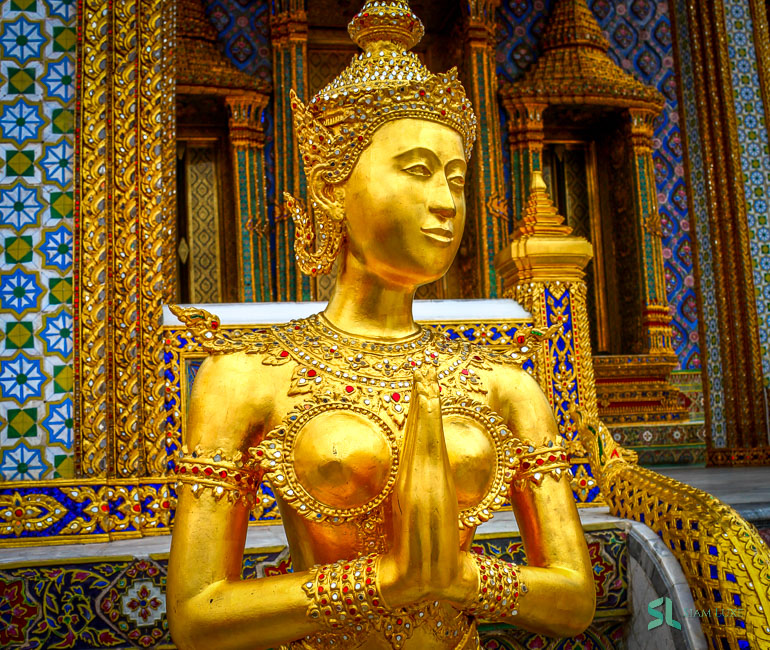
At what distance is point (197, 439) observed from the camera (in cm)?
136

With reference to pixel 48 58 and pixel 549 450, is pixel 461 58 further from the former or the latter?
pixel 549 450

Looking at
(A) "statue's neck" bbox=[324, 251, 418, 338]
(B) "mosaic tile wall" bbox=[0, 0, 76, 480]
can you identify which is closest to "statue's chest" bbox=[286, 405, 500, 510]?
(A) "statue's neck" bbox=[324, 251, 418, 338]

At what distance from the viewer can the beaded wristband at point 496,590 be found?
1.24 meters

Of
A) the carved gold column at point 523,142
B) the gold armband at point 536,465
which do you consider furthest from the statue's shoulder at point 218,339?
the carved gold column at point 523,142

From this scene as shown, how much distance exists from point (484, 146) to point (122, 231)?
12.7 feet

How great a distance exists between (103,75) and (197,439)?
6.55 feet

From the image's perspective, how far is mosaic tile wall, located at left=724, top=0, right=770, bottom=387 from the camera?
237 inches

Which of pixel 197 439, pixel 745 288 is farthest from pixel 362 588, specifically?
pixel 745 288

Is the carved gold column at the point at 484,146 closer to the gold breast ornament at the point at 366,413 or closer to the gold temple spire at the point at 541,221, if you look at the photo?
the gold temple spire at the point at 541,221

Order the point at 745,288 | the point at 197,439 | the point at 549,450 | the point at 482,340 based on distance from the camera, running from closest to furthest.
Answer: the point at 197,439, the point at 549,450, the point at 482,340, the point at 745,288

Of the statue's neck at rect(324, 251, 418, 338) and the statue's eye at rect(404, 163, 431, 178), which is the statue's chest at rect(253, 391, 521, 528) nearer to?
the statue's neck at rect(324, 251, 418, 338)

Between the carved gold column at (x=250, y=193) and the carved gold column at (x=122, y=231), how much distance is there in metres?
2.96

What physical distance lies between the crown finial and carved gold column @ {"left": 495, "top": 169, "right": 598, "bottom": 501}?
1.59 meters

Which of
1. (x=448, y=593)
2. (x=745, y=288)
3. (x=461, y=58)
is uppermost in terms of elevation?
(x=461, y=58)
